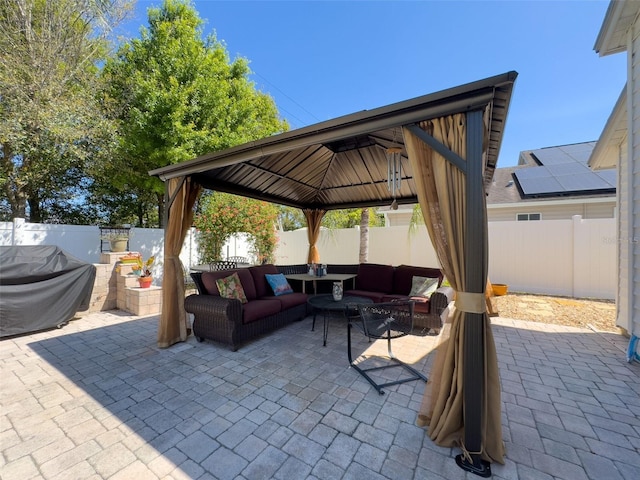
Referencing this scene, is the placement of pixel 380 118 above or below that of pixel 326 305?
above

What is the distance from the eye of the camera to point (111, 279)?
229 inches

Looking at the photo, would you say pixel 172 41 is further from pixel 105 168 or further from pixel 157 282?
pixel 157 282

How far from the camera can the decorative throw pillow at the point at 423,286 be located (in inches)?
179

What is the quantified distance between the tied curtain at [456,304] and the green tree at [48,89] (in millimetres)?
8890

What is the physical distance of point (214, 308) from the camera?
12.1ft

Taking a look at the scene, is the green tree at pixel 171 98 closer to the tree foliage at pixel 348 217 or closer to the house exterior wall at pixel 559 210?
the tree foliage at pixel 348 217

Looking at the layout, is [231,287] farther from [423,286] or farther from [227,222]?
[227,222]

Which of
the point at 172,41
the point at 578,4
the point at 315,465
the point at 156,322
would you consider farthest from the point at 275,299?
the point at 172,41

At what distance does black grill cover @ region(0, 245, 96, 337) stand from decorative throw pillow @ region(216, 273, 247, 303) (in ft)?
8.90

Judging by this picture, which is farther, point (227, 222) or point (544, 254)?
point (227, 222)

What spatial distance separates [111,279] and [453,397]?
671cm

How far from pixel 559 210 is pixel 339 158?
25.6 feet

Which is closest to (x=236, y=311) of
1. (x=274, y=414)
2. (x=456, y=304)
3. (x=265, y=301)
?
(x=265, y=301)

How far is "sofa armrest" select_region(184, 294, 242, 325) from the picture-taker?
141 inches
